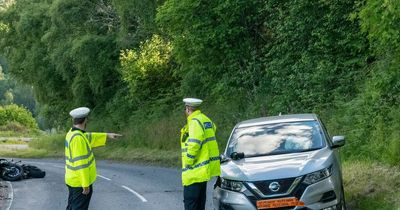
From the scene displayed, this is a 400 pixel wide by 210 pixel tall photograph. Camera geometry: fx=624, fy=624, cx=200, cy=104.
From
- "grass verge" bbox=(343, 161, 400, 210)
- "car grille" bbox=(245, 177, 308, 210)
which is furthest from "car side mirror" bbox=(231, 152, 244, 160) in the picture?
"grass verge" bbox=(343, 161, 400, 210)

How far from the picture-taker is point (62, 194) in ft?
55.0

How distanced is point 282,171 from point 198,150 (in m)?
1.35

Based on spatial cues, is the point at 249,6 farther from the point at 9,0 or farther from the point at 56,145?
the point at 9,0

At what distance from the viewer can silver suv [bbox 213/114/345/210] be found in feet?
29.0

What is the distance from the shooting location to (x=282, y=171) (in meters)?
8.98

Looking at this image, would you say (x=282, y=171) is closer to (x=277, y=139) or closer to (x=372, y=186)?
(x=277, y=139)

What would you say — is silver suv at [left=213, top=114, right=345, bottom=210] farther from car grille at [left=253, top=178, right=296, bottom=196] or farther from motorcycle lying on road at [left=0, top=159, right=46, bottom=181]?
motorcycle lying on road at [left=0, top=159, right=46, bottom=181]

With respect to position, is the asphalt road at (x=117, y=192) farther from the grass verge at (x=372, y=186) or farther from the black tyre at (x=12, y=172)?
the grass verge at (x=372, y=186)

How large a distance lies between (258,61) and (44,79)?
69.1ft

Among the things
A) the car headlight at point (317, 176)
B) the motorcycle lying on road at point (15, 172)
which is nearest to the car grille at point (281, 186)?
the car headlight at point (317, 176)

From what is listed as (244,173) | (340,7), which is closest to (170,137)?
(340,7)

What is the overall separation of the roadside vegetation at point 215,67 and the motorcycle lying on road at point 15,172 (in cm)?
541

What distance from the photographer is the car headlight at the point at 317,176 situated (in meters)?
8.89

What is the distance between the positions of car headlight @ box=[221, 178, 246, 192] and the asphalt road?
298 centimetres
